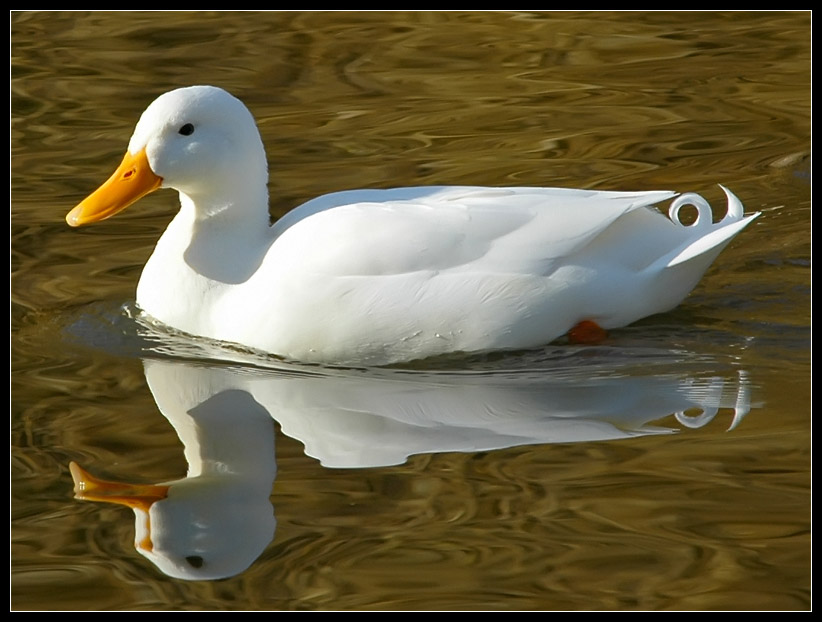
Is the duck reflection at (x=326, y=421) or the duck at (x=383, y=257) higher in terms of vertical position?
the duck at (x=383, y=257)

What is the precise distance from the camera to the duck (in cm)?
617

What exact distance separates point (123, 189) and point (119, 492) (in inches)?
70.3

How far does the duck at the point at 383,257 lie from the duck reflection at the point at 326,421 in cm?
21

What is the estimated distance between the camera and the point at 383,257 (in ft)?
20.2

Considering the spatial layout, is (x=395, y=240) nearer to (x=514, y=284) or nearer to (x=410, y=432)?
(x=514, y=284)

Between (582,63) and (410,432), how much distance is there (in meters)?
5.78

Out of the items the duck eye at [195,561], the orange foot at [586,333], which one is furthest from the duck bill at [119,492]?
the orange foot at [586,333]

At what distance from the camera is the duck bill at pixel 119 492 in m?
5.17

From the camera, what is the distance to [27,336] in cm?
688

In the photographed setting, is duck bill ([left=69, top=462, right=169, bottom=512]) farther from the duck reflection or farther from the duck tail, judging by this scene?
the duck tail

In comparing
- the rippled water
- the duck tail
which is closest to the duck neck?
the rippled water

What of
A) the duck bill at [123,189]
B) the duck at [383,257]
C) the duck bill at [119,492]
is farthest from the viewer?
the duck bill at [123,189]

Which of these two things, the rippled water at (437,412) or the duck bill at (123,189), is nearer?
the rippled water at (437,412)

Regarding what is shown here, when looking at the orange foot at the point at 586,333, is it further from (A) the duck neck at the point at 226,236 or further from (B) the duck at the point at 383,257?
(A) the duck neck at the point at 226,236
